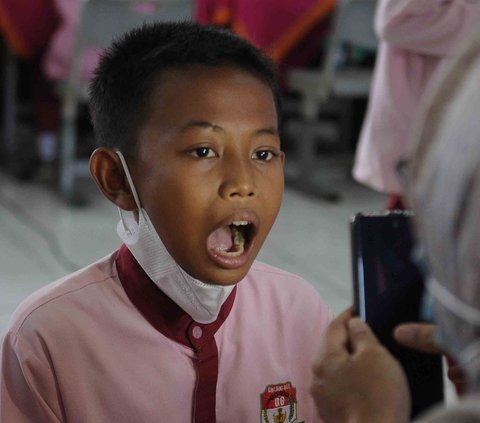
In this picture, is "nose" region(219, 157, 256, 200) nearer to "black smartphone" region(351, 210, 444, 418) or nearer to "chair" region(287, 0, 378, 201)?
"black smartphone" region(351, 210, 444, 418)

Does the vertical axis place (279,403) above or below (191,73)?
below

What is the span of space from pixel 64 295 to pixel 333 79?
3.23 meters

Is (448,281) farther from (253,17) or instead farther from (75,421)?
(253,17)

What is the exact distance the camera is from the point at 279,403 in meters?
1.17

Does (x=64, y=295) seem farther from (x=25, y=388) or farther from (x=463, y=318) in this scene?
(x=463, y=318)

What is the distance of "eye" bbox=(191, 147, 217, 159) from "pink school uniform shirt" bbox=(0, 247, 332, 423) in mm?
161

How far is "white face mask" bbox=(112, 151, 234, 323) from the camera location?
112 cm

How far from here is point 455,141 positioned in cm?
52

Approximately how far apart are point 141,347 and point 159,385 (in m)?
0.05

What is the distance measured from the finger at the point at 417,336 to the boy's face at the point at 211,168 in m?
0.27

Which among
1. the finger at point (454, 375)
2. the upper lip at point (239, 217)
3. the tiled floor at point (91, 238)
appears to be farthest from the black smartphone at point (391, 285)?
the tiled floor at point (91, 238)

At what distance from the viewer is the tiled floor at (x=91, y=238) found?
125 inches

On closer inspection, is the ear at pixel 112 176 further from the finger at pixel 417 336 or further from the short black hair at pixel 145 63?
the finger at pixel 417 336

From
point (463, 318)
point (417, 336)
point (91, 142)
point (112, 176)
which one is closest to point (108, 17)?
point (91, 142)
